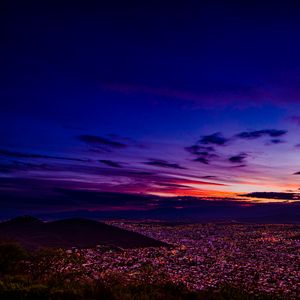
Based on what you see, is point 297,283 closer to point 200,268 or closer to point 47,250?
point 200,268

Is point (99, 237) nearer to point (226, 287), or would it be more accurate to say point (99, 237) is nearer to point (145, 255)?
point (145, 255)

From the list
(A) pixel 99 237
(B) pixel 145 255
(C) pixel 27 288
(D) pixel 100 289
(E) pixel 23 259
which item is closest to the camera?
(C) pixel 27 288

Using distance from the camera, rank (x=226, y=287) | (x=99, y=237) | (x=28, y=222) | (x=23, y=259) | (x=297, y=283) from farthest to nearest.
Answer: (x=28, y=222), (x=99, y=237), (x=23, y=259), (x=297, y=283), (x=226, y=287)

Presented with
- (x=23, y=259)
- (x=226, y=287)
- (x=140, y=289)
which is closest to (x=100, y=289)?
(x=140, y=289)

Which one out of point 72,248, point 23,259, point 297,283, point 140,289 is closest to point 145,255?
point 72,248

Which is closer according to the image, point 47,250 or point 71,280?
point 71,280

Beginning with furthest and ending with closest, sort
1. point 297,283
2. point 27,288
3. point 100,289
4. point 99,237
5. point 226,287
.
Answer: point 99,237, point 297,283, point 226,287, point 100,289, point 27,288
